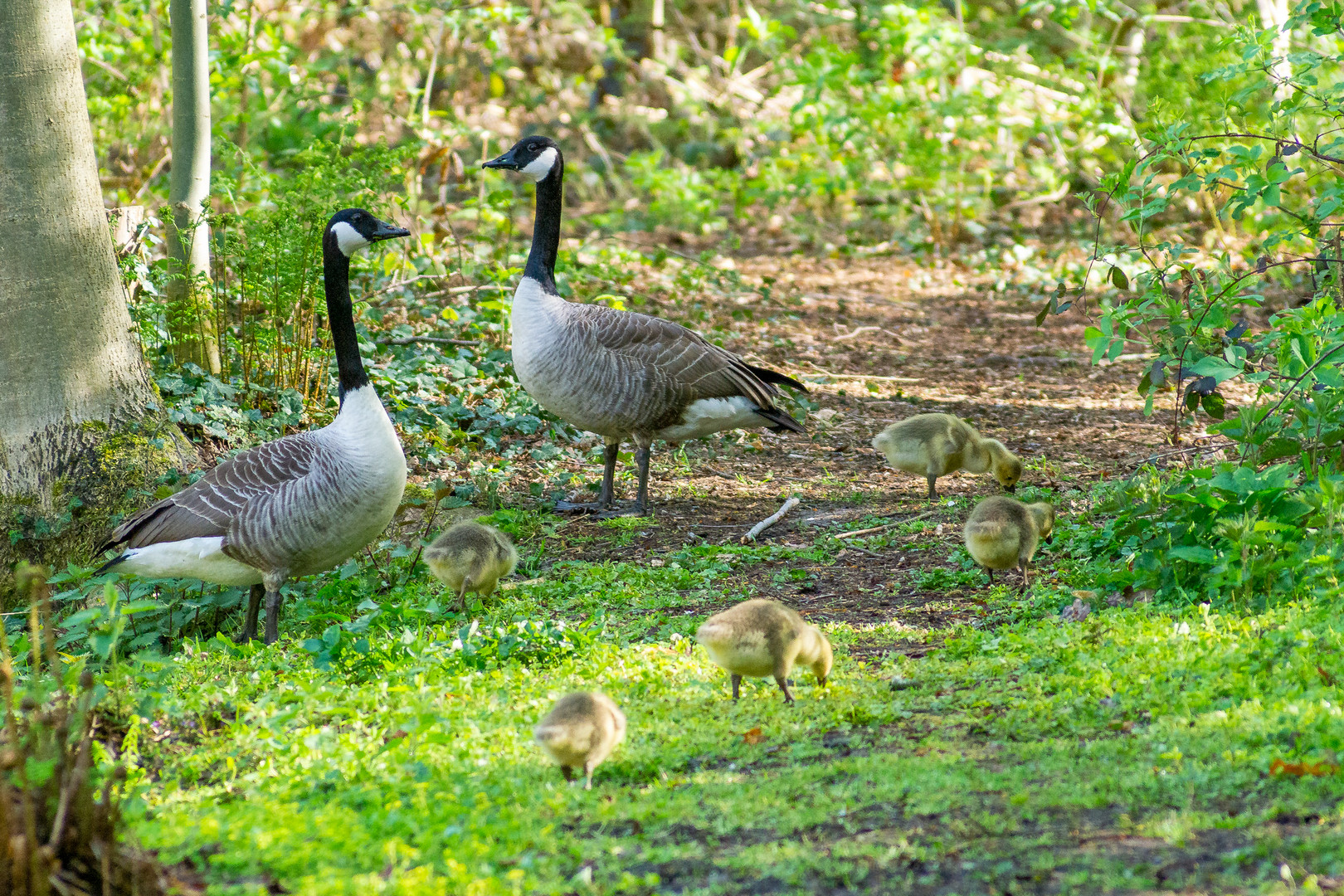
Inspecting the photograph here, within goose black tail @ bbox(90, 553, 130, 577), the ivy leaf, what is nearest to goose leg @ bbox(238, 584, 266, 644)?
goose black tail @ bbox(90, 553, 130, 577)

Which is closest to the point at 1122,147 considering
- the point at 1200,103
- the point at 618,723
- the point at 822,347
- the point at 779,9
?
the point at 1200,103

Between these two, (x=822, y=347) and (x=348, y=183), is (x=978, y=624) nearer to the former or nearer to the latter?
(x=348, y=183)

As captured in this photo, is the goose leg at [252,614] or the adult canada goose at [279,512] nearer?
the adult canada goose at [279,512]

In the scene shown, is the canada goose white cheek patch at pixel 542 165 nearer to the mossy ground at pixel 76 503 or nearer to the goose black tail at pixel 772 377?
the goose black tail at pixel 772 377

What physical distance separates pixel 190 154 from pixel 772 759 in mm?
5847

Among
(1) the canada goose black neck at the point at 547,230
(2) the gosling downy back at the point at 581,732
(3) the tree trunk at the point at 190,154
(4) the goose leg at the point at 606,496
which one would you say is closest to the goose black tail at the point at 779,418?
(4) the goose leg at the point at 606,496

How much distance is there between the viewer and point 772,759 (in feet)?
13.9

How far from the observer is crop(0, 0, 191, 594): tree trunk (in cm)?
657

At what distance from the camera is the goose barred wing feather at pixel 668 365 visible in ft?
26.3

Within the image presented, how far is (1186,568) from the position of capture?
526 centimetres

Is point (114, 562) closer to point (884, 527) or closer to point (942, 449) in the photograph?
point (884, 527)

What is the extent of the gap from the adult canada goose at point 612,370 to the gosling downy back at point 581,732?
396 cm

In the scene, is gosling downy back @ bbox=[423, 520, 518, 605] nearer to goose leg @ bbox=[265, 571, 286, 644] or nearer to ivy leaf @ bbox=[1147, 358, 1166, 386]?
goose leg @ bbox=[265, 571, 286, 644]

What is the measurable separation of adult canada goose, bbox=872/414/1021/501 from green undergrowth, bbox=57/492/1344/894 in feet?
6.21
